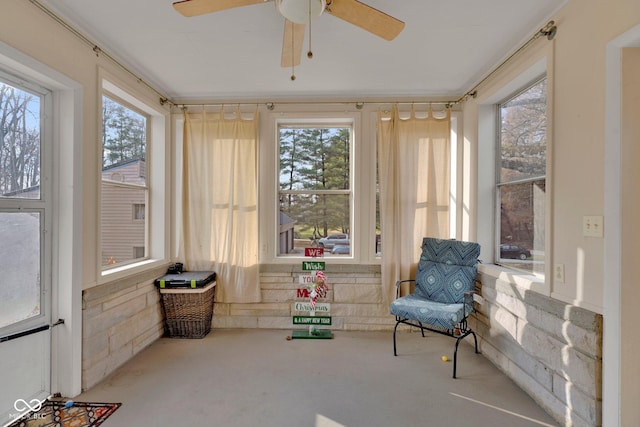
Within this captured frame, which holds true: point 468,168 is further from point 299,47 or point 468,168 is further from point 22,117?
point 22,117

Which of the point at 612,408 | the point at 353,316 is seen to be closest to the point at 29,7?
the point at 353,316

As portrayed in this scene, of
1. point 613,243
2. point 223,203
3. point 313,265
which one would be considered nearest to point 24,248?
point 223,203

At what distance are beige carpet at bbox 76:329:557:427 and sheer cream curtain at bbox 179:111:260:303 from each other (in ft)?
2.30

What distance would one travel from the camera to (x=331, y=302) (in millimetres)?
3371

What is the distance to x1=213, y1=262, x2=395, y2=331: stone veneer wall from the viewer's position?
335 centimetres

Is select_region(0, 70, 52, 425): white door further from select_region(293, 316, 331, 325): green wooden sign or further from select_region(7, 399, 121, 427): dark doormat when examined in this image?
select_region(293, 316, 331, 325): green wooden sign

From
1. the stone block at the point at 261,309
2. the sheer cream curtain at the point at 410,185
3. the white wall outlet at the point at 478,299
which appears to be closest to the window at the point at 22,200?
the stone block at the point at 261,309

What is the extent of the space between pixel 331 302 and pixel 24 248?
2.59 meters

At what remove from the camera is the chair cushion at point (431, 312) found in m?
2.50

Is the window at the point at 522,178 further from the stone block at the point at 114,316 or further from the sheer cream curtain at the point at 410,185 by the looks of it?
the stone block at the point at 114,316

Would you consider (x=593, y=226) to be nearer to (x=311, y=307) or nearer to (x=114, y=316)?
(x=311, y=307)

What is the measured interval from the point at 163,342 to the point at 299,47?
9.82ft

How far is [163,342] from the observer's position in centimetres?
305

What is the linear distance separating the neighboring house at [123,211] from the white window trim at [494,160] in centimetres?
337
